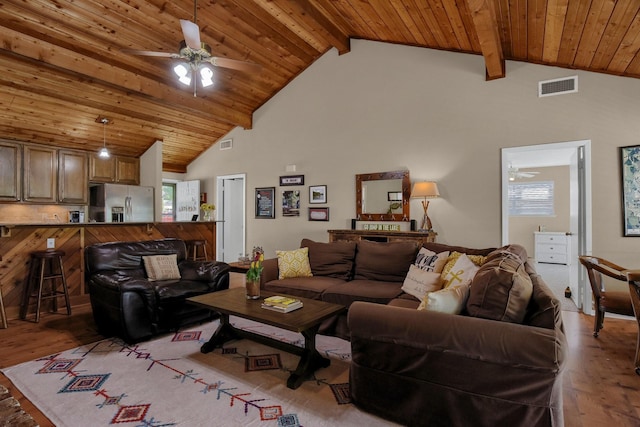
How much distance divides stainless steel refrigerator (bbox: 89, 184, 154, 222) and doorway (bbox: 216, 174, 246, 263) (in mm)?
1423

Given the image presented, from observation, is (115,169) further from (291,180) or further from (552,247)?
(552,247)

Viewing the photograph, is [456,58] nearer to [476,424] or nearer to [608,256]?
[608,256]

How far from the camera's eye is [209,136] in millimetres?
7406

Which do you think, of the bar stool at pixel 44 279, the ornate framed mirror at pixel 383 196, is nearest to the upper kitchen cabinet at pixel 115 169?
the bar stool at pixel 44 279

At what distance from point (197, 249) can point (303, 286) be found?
3.23m

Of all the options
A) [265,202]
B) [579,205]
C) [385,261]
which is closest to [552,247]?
[579,205]

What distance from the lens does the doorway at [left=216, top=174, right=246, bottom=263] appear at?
25.0ft

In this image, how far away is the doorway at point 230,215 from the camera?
7.63 metres

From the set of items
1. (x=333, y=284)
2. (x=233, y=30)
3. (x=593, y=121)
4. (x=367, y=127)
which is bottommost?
(x=333, y=284)

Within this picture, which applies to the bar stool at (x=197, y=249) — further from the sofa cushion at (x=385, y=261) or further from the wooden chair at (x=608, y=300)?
the wooden chair at (x=608, y=300)

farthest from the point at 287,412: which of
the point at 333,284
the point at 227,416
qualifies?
the point at 333,284

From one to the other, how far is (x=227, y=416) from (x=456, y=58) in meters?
5.07

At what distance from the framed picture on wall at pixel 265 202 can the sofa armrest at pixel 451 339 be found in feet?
15.7

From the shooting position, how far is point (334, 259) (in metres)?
4.05
